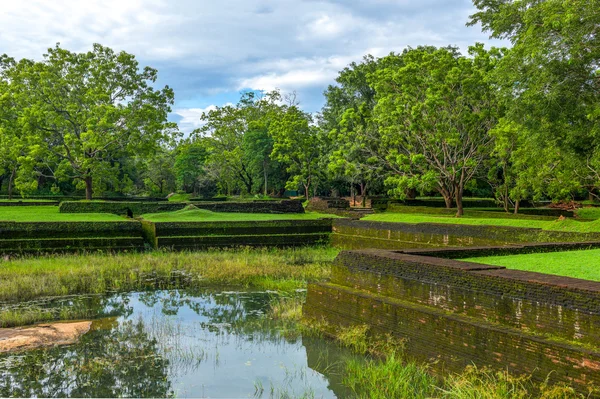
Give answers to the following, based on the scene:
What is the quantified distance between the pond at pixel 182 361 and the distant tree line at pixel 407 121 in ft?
32.3

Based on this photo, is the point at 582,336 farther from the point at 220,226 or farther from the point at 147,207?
the point at 147,207

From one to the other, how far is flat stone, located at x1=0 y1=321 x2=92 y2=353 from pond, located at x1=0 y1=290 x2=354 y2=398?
0.20 metres

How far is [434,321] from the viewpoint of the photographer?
6473 millimetres

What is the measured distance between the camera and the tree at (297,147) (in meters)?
38.8

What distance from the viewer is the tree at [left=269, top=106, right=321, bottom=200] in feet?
127

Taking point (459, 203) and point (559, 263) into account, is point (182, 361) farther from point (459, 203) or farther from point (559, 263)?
point (459, 203)

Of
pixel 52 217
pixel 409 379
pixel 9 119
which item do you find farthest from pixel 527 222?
pixel 9 119

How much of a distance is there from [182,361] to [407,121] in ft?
58.6

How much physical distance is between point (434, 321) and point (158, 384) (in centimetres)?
337

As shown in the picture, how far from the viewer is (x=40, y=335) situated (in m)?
7.78

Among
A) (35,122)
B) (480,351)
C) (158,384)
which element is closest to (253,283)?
(158,384)

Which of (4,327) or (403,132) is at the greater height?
(403,132)

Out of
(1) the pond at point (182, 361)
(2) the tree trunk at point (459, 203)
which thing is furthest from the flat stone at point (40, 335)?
(2) the tree trunk at point (459, 203)

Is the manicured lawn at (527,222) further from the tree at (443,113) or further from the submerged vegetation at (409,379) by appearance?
the submerged vegetation at (409,379)
